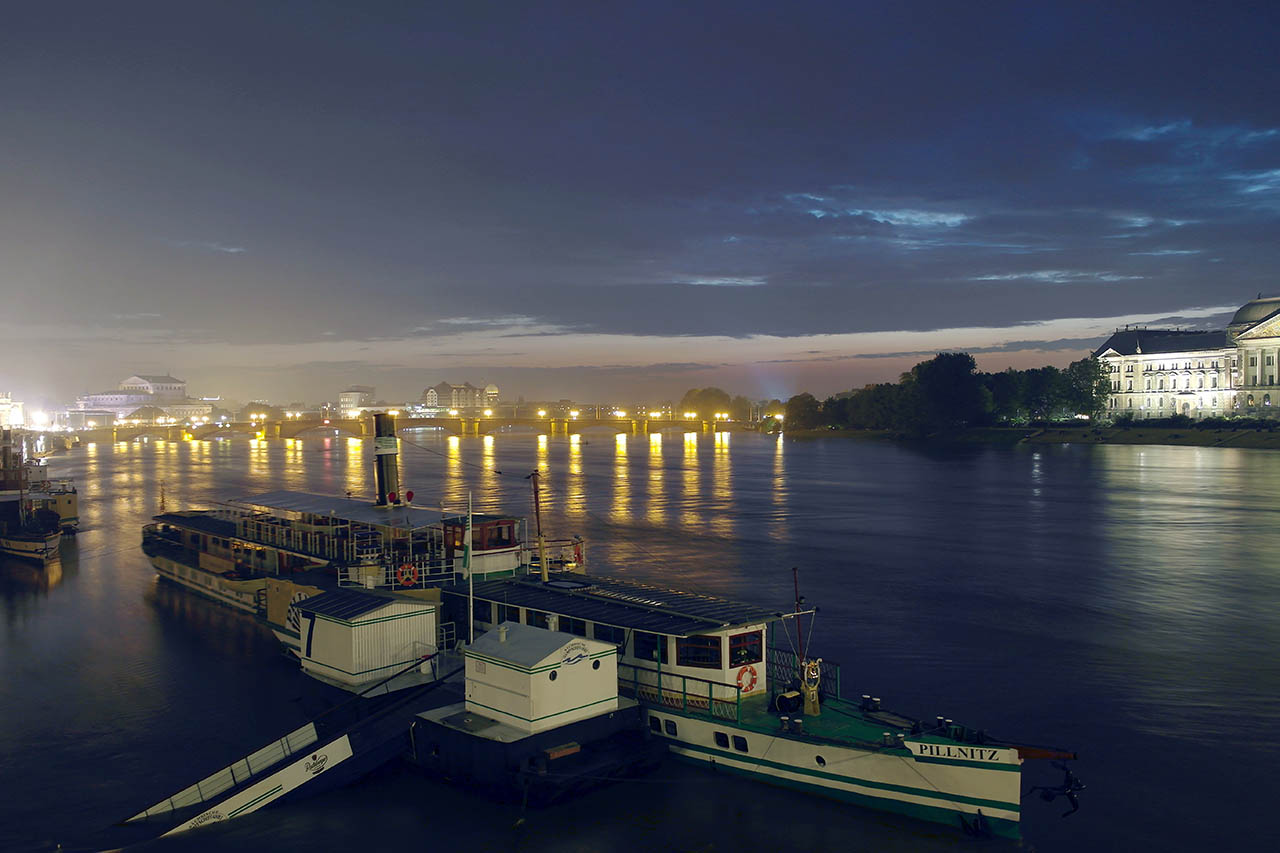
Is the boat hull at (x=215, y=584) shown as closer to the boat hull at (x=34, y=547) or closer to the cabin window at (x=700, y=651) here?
the boat hull at (x=34, y=547)

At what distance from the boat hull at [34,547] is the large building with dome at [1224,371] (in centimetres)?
19652

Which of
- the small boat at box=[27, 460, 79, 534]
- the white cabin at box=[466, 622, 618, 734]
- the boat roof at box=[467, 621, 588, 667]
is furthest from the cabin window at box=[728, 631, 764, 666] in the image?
the small boat at box=[27, 460, 79, 534]

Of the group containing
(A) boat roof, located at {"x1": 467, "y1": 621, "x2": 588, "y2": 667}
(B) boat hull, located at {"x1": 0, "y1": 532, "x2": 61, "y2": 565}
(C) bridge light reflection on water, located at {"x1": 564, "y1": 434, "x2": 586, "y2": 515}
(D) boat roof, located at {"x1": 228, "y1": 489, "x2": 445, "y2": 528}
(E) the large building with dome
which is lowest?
(C) bridge light reflection on water, located at {"x1": 564, "y1": 434, "x2": 586, "y2": 515}

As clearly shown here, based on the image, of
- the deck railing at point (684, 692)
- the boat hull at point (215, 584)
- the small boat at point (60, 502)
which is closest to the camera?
the deck railing at point (684, 692)

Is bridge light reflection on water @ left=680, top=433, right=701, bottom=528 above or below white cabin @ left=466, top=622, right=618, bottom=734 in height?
below

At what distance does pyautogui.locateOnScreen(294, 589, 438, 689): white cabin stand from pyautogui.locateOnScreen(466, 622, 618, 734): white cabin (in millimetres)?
5448

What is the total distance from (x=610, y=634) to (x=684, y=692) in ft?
8.60

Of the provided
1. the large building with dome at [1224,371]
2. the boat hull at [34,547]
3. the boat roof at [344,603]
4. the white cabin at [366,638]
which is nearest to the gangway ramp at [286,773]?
the white cabin at [366,638]

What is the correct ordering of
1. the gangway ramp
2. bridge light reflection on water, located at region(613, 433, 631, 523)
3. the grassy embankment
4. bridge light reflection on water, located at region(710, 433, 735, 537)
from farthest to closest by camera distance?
the grassy embankment < bridge light reflection on water, located at region(613, 433, 631, 523) < bridge light reflection on water, located at region(710, 433, 735, 537) < the gangway ramp

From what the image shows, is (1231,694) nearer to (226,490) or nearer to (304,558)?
(304,558)

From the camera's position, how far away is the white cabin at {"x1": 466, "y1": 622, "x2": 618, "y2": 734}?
778 inches

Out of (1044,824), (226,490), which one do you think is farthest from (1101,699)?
(226,490)

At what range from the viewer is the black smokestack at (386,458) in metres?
39.0

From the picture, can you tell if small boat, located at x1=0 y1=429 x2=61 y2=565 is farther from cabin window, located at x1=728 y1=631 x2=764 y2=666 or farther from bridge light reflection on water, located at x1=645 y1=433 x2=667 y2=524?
cabin window, located at x1=728 y1=631 x2=764 y2=666
